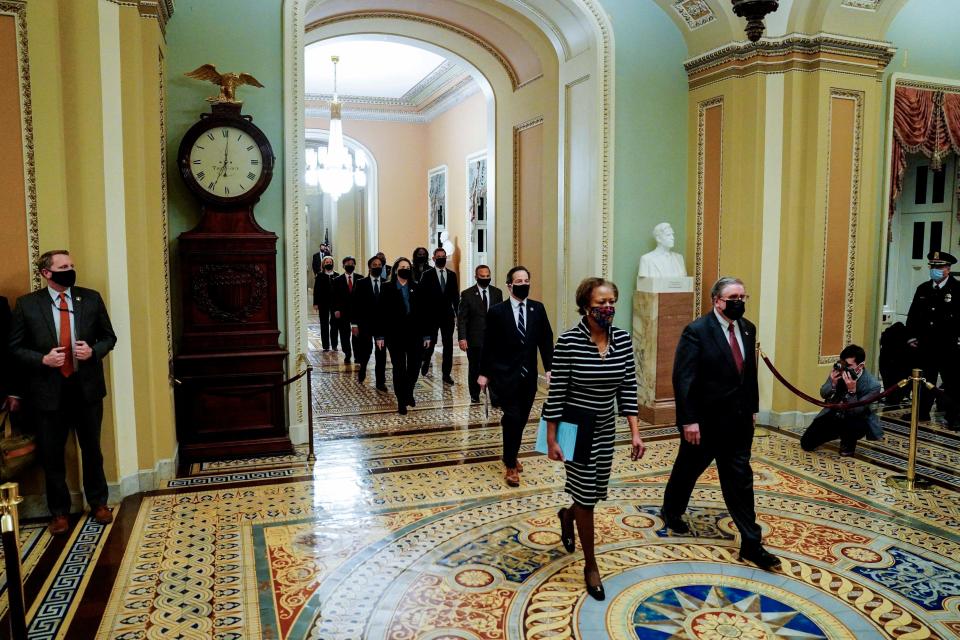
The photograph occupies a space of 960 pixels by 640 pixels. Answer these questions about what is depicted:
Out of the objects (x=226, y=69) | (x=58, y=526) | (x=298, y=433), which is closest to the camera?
(x=58, y=526)

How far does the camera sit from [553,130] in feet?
28.1

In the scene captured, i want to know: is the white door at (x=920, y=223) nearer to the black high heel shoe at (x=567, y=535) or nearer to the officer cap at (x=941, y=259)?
the officer cap at (x=941, y=259)

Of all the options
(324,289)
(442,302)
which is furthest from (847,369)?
(324,289)

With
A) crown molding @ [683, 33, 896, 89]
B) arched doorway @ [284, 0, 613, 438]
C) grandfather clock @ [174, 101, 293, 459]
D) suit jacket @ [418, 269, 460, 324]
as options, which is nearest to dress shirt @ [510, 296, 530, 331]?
grandfather clock @ [174, 101, 293, 459]

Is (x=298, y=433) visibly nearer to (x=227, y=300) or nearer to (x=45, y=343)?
(x=227, y=300)

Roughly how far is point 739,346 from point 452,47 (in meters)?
6.32

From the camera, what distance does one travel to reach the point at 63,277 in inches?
179

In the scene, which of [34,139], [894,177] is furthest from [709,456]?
[894,177]

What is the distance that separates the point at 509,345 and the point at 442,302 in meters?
3.56

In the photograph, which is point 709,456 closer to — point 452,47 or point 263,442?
point 263,442

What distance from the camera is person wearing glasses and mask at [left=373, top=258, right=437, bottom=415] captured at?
7.68m

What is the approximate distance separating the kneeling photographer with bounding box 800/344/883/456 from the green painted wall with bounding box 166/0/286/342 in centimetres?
466

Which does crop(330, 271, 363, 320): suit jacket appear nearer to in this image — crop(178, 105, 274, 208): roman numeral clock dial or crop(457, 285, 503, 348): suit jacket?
crop(457, 285, 503, 348): suit jacket

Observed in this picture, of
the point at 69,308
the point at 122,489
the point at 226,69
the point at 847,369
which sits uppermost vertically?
the point at 226,69
